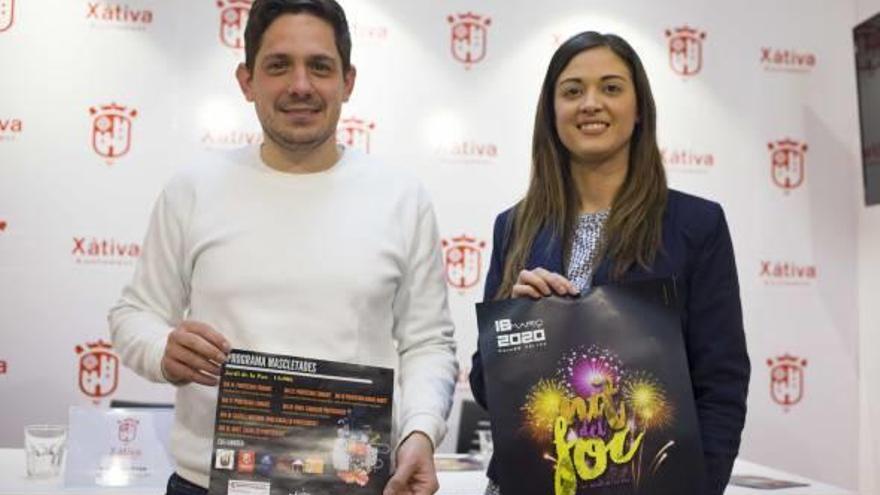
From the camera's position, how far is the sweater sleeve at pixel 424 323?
1553 millimetres

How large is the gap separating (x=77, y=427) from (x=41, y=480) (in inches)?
8.9

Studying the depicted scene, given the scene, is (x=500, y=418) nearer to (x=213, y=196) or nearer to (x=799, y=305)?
(x=213, y=196)

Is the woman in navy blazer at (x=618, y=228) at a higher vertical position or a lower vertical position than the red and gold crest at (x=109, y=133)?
lower

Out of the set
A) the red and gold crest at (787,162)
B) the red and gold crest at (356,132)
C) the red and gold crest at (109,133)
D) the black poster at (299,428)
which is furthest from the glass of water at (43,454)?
the red and gold crest at (787,162)

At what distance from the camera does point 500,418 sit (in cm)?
140

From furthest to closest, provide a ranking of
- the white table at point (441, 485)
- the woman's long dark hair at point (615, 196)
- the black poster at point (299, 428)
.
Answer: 1. the white table at point (441, 485)
2. the woman's long dark hair at point (615, 196)
3. the black poster at point (299, 428)

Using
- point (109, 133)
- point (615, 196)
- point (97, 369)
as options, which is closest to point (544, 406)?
point (615, 196)

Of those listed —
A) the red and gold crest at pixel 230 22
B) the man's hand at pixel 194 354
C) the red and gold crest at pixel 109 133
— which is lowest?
the man's hand at pixel 194 354

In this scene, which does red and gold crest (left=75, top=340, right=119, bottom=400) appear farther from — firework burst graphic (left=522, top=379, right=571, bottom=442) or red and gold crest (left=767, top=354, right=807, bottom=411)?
red and gold crest (left=767, top=354, right=807, bottom=411)

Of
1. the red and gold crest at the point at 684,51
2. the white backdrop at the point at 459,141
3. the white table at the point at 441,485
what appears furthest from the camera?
the red and gold crest at the point at 684,51

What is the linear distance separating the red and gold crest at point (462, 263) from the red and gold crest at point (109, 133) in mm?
1751

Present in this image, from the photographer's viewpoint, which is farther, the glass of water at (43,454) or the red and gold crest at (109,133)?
the red and gold crest at (109,133)

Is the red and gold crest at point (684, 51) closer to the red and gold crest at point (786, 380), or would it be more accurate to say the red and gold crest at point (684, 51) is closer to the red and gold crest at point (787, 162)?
the red and gold crest at point (787, 162)

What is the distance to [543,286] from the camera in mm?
1424
